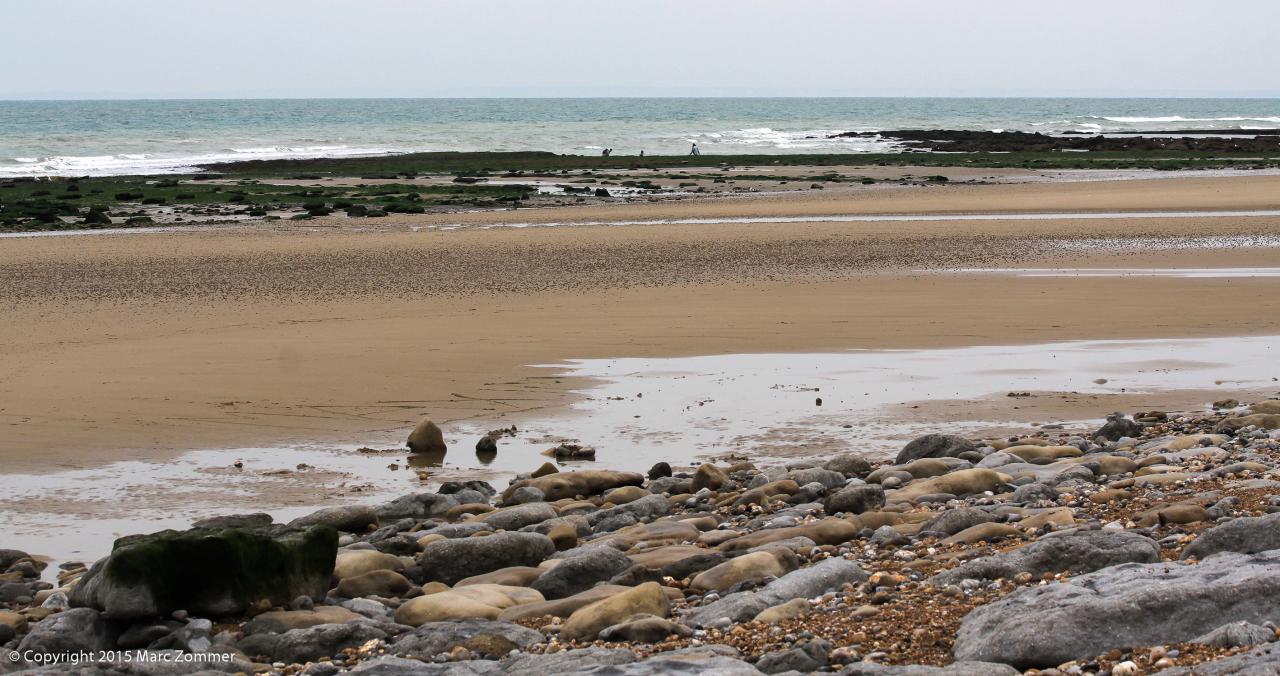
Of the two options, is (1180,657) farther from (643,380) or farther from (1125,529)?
(643,380)

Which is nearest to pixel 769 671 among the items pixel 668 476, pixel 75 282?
pixel 668 476

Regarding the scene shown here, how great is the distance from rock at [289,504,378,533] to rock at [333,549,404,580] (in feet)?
3.08

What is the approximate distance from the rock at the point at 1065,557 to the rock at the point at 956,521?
34.4 inches

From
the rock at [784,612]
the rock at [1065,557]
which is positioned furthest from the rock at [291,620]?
the rock at [1065,557]

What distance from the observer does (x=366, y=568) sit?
6.42 m

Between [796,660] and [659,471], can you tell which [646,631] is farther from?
[659,471]

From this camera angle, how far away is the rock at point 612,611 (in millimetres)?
5258

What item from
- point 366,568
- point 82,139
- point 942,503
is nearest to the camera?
point 366,568

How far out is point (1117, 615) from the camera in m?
4.45

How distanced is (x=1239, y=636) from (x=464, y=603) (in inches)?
116

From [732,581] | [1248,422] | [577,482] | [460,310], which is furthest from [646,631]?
[460,310]

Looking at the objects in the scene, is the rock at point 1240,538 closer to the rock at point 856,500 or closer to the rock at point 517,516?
the rock at point 856,500

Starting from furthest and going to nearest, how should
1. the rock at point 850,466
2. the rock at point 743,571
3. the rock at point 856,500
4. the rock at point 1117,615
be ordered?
the rock at point 850,466, the rock at point 856,500, the rock at point 743,571, the rock at point 1117,615

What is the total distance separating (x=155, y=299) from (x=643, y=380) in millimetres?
8025
